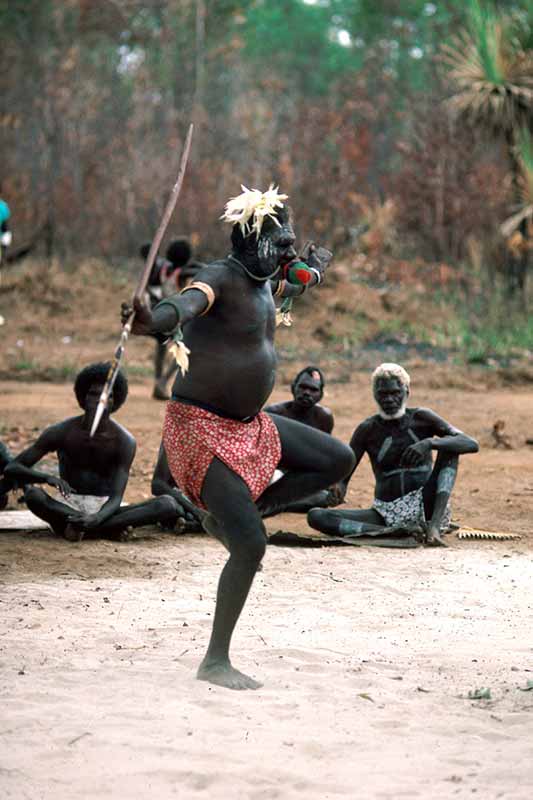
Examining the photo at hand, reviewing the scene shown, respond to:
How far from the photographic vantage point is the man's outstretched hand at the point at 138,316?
3539mm

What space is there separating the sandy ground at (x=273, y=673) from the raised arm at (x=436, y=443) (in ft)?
1.67

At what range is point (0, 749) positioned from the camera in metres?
3.50

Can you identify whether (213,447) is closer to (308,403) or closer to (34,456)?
(34,456)

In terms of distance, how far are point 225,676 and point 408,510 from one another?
9.36 ft

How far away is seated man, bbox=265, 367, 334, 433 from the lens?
7.44 metres

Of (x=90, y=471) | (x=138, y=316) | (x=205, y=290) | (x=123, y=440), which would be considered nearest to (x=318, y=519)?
(x=123, y=440)

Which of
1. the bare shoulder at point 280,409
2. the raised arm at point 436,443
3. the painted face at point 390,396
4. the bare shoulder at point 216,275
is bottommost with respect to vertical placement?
the bare shoulder at point 280,409

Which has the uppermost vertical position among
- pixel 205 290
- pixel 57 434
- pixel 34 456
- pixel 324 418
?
pixel 205 290

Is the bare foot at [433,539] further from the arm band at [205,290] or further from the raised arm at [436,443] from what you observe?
the arm band at [205,290]

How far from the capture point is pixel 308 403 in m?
7.46

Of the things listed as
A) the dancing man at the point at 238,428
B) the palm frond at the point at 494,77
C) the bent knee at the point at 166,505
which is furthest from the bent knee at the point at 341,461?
the palm frond at the point at 494,77

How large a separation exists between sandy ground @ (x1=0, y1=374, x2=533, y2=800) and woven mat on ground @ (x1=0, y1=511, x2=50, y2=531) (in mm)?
161

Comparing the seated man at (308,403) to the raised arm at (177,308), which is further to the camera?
the seated man at (308,403)

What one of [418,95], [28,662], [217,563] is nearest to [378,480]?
[217,563]
